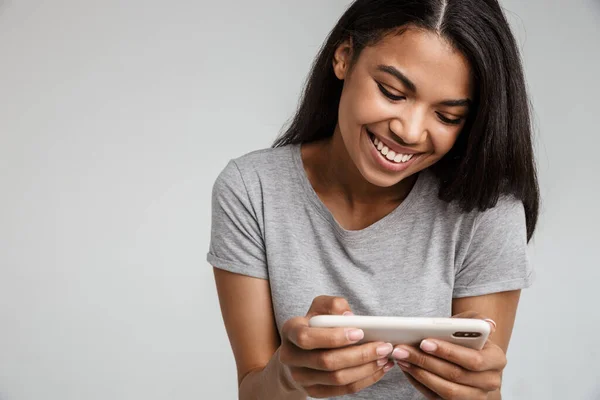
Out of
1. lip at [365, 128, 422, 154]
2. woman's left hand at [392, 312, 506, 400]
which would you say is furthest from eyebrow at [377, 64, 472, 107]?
woman's left hand at [392, 312, 506, 400]

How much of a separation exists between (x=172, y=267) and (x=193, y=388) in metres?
0.49

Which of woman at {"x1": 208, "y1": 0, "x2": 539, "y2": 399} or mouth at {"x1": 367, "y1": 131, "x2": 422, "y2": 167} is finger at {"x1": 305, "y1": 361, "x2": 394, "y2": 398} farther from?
mouth at {"x1": 367, "y1": 131, "x2": 422, "y2": 167}

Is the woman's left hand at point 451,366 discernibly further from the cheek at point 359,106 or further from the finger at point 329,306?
the cheek at point 359,106

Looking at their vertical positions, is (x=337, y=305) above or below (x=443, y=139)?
below

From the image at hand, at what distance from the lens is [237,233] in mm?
1914

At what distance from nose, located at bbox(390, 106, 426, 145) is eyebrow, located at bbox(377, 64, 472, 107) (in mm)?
42

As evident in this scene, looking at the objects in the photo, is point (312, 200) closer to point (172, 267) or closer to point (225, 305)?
point (225, 305)

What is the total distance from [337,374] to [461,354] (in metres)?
0.21

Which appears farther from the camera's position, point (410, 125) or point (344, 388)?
point (410, 125)

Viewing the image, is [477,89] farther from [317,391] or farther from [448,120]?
[317,391]

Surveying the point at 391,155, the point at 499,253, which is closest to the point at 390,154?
the point at 391,155

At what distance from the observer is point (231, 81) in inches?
133

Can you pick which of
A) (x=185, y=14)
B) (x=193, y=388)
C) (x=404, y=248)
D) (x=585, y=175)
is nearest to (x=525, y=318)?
(x=585, y=175)

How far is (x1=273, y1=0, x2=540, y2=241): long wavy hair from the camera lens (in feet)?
5.37
